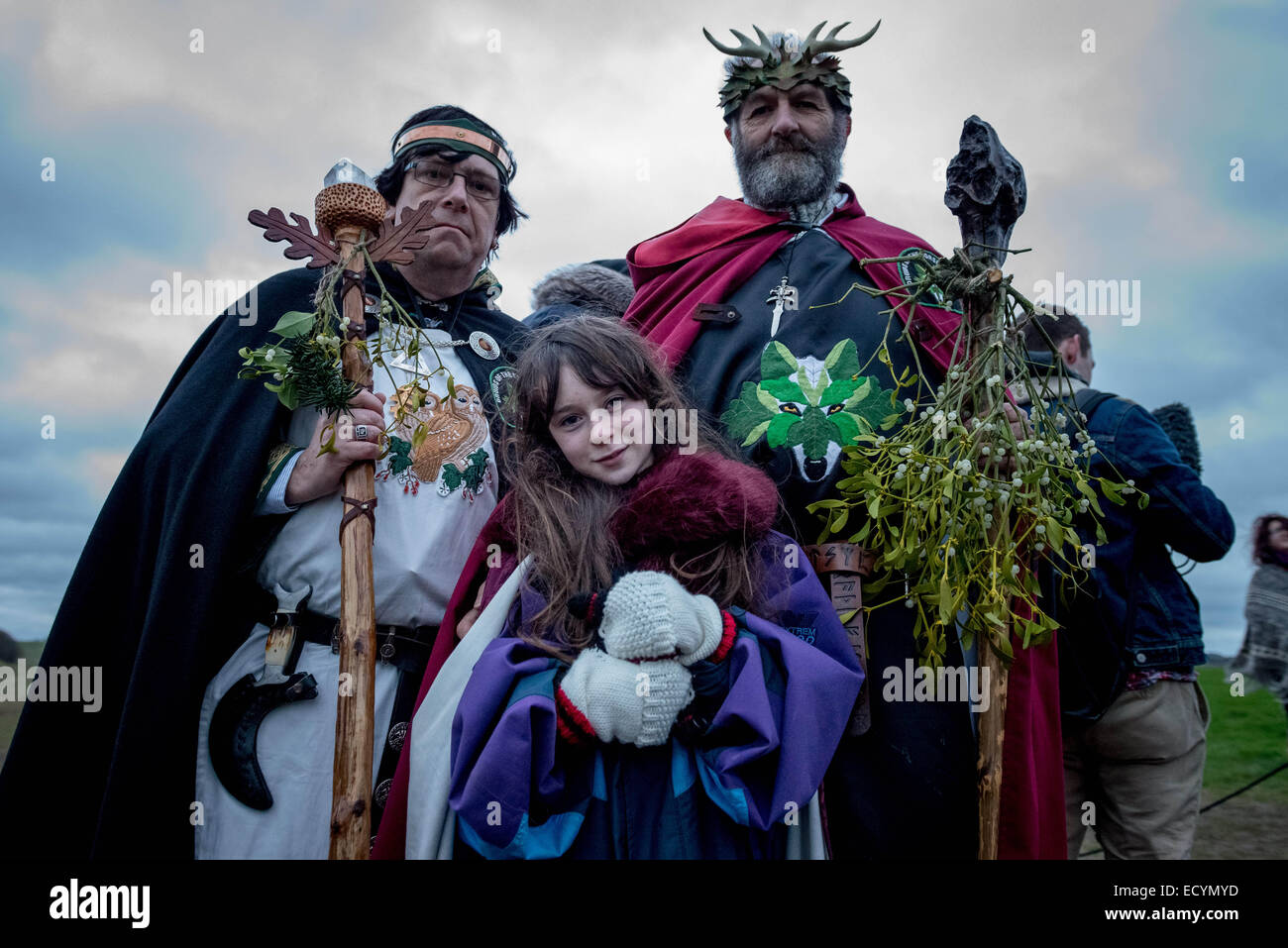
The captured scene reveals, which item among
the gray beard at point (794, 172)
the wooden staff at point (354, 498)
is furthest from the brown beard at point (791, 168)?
the wooden staff at point (354, 498)

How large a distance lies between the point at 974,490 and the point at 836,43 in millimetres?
1789

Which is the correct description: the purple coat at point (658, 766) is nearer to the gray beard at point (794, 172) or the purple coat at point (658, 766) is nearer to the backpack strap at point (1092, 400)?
the gray beard at point (794, 172)

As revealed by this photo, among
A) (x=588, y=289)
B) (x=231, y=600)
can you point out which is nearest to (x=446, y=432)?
(x=231, y=600)

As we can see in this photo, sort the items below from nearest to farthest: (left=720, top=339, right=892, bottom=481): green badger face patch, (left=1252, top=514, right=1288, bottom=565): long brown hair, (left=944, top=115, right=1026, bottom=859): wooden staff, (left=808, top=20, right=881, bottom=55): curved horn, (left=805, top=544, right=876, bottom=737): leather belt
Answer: (left=944, top=115, right=1026, bottom=859): wooden staff, (left=805, top=544, right=876, bottom=737): leather belt, (left=720, top=339, right=892, bottom=481): green badger face patch, (left=808, top=20, right=881, bottom=55): curved horn, (left=1252, top=514, right=1288, bottom=565): long brown hair

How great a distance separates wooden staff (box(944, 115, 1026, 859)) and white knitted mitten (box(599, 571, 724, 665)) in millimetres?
772

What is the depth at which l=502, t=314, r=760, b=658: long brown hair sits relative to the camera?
2.45 meters

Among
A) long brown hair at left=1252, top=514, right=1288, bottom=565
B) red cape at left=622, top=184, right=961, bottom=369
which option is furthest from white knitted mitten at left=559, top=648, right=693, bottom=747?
long brown hair at left=1252, top=514, right=1288, bottom=565

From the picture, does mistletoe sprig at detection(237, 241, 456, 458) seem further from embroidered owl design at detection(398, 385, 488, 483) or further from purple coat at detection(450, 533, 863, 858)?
purple coat at detection(450, 533, 863, 858)

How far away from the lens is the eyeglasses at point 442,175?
11.5 ft

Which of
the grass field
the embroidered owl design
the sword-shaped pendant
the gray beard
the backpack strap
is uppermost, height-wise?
the gray beard

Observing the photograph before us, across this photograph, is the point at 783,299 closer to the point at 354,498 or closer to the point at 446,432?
the point at 446,432

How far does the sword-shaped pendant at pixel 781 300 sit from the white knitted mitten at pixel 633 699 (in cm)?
137
